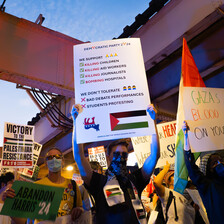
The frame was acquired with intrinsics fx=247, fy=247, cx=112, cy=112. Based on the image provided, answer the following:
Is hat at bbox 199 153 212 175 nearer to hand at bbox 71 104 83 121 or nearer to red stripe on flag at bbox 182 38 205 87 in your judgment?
red stripe on flag at bbox 182 38 205 87

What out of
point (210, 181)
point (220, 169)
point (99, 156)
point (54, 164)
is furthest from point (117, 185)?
point (99, 156)

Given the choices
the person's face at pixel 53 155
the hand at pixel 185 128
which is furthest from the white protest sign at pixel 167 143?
the person's face at pixel 53 155

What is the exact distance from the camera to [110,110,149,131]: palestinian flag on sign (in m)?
2.49

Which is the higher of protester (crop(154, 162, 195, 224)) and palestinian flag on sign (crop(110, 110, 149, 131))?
palestinian flag on sign (crop(110, 110, 149, 131))

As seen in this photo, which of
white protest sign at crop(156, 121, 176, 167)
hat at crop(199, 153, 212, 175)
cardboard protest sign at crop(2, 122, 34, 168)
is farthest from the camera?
cardboard protest sign at crop(2, 122, 34, 168)

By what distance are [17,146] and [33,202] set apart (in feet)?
14.1

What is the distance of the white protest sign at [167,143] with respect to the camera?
15.2ft

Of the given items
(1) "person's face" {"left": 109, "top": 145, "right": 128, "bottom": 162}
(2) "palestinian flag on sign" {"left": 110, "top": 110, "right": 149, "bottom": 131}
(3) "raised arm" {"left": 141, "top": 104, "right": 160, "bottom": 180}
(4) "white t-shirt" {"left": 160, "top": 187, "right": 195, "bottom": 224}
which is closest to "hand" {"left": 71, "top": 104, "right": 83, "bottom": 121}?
(2) "palestinian flag on sign" {"left": 110, "top": 110, "right": 149, "bottom": 131}

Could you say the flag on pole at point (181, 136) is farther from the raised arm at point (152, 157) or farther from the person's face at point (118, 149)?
the person's face at point (118, 149)

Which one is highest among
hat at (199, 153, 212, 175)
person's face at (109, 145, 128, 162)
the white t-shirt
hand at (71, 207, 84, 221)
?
person's face at (109, 145, 128, 162)

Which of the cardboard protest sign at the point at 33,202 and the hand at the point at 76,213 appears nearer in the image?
the cardboard protest sign at the point at 33,202

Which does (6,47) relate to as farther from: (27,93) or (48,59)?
(27,93)

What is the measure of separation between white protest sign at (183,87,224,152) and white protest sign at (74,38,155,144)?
83 centimetres

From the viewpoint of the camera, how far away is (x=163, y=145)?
15.8ft
